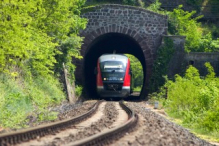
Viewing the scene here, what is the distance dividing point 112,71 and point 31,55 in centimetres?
1019

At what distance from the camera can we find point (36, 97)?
20.3 meters

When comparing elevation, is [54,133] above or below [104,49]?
below

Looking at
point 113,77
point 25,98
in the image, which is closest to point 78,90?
point 113,77

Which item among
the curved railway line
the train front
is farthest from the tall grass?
the train front

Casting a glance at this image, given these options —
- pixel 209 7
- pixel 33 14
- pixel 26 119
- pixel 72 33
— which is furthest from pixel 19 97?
pixel 209 7

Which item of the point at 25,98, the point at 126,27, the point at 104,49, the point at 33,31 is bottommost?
the point at 25,98

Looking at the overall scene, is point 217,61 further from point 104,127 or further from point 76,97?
point 104,127

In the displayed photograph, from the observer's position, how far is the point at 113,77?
29.2 metres

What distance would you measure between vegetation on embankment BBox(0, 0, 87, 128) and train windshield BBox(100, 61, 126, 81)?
293 centimetres

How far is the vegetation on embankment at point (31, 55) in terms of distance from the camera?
48.4 ft

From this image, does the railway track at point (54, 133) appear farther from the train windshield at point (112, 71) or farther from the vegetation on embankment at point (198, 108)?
the train windshield at point (112, 71)

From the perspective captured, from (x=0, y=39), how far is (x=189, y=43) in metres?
21.7

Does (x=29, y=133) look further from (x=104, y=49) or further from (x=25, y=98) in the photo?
(x=104, y=49)

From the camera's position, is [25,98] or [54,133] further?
[25,98]
